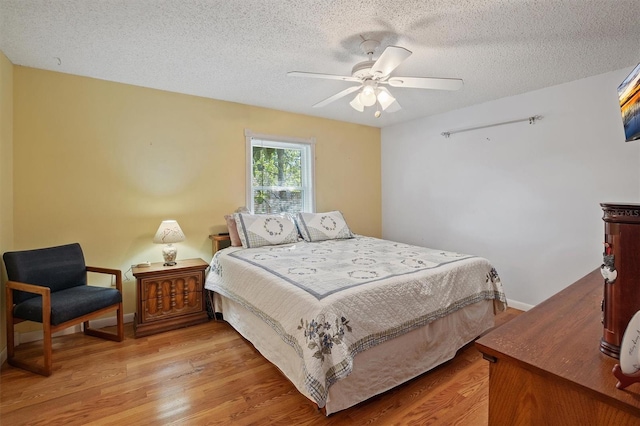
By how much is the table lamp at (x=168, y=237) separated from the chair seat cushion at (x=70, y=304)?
519 millimetres

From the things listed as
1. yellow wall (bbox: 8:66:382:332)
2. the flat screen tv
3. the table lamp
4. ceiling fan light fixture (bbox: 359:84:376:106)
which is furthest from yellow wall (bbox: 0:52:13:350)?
the flat screen tv

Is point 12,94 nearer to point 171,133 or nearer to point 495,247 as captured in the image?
point 171,133

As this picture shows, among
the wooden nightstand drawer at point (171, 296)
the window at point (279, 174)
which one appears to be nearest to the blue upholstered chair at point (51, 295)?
the wooden nightstand drawer at point (171, 296)

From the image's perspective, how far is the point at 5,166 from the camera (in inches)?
93.3

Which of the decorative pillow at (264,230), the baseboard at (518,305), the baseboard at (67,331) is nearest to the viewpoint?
the baseboard at (67,331)

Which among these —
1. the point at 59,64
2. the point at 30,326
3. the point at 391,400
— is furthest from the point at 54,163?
the point at 391,400

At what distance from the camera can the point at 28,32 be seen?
6.69 ft

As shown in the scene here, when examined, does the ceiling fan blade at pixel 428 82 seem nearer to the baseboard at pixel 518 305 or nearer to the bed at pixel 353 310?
the bed at pixel 353 310

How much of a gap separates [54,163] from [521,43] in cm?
394

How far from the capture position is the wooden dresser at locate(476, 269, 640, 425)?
0.65 meters

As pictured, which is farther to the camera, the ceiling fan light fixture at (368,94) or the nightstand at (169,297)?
the nightstand at (169,297)

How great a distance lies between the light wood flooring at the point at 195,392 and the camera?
1691 mm

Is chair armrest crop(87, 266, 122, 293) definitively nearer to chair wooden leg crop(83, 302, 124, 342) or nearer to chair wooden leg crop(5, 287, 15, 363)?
chair wooden leg crop(83, 302, 124, 342)

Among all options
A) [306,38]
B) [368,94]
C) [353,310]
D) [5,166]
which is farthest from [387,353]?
[5,166]
